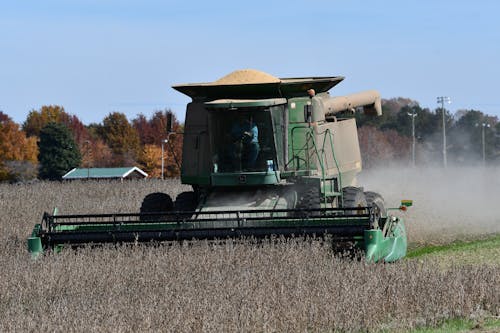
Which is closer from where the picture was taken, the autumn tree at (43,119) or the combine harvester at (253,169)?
the combine harvester at (253,169)

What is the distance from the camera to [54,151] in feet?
253

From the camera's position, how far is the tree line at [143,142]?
7700cm

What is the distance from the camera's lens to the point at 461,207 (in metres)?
28.4

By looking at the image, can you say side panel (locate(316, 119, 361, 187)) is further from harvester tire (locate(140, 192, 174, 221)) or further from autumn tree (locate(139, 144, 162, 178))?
autumn tree (locate(139, 144, 162, 178))

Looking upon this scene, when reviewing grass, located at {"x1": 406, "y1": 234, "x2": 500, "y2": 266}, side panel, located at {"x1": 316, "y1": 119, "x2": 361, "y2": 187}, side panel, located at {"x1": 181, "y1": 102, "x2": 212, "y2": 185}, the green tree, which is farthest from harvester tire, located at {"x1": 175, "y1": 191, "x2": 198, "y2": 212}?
the green tree

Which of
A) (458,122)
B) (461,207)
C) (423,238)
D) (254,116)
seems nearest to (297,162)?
(254,116)

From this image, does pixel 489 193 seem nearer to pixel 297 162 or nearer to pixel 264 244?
pixel 297 162

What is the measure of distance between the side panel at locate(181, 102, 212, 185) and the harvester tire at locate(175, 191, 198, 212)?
0.28 meters

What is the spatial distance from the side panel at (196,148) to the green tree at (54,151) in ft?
205

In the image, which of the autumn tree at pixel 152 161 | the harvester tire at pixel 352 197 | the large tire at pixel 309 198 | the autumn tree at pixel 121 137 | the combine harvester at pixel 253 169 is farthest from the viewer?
the autumn tree at pixel 121 137

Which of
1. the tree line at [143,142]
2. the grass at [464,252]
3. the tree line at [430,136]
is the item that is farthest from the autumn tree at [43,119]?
the grass at [464,252]

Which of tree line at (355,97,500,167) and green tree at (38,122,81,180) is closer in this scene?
green tree at (38,122,81,180)

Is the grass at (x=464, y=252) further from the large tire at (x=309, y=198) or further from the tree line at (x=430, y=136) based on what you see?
the tree line at (x=430, y=136)

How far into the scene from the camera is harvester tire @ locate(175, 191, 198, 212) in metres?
14.7
